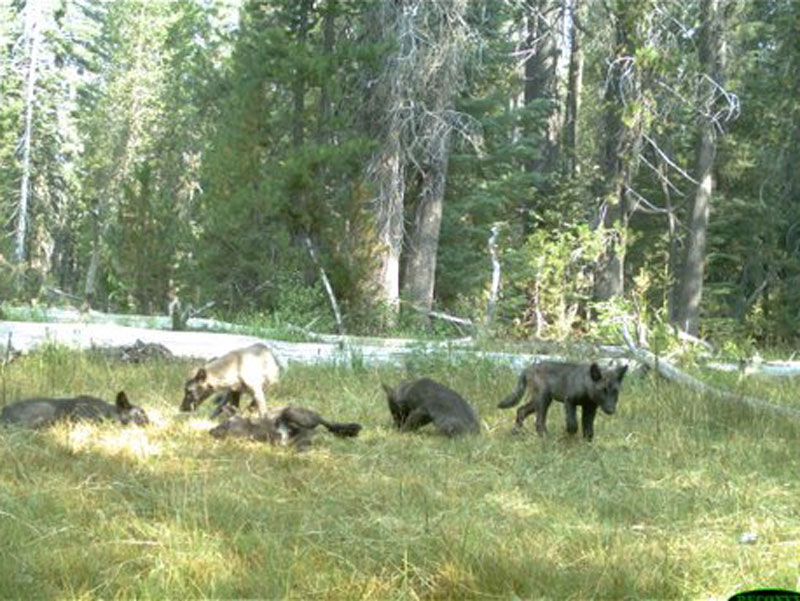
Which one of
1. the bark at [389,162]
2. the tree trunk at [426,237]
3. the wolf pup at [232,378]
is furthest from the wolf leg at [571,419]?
the tree trunk at [426,237]

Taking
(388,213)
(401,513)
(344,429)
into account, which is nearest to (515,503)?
(401,513)

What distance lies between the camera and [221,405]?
8625 mm

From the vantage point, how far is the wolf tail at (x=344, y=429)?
24.6 ft

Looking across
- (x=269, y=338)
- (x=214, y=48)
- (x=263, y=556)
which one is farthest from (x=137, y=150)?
(x=263, y=556)

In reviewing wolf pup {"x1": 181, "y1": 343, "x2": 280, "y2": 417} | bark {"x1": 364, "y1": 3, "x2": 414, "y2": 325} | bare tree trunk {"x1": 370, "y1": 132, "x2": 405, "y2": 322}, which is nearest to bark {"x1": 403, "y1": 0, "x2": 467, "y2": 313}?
bark {"x1": 364, "y1": 3, "x2": 414, "y2": 325}

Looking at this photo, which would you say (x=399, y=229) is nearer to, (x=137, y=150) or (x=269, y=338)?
(x=269, y=338)

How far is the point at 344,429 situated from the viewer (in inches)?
296

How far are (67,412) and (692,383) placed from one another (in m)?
6.31

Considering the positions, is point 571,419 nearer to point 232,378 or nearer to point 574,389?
point 574,389

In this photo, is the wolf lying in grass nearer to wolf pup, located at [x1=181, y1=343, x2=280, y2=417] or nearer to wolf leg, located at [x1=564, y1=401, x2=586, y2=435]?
wolf pup, located at [x1=181, y1=343, x2=280, y2=417]

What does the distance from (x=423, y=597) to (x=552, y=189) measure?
87.7 ft

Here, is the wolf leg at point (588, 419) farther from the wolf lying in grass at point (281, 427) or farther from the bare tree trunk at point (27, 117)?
the bare tree trunk at point (27, 117)

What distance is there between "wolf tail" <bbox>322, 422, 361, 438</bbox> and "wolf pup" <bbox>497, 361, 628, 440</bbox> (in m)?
1.48

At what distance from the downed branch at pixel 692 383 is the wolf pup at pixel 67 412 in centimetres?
552
